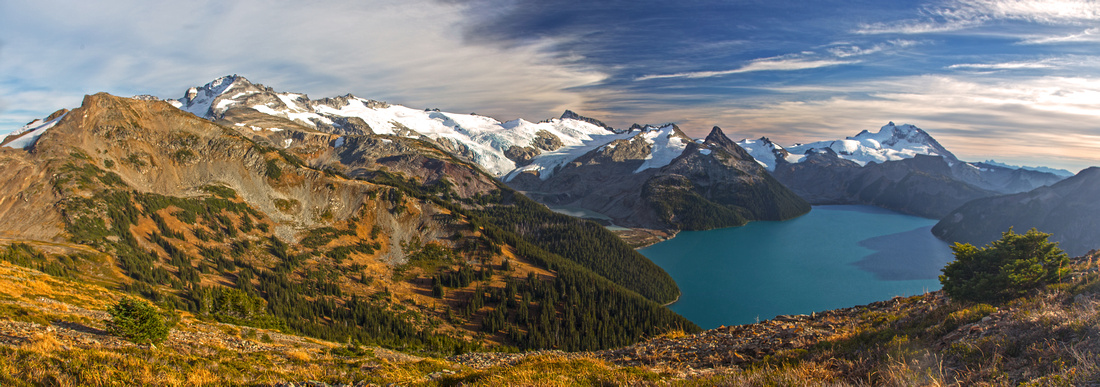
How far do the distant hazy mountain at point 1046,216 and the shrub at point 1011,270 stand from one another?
5665 inches

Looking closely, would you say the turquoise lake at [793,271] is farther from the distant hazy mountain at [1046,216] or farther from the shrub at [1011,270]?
the shrub at [1011,270]

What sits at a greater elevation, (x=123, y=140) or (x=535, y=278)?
(x=123, y=140)

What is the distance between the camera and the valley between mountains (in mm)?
12133

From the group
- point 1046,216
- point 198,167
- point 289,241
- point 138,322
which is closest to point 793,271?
point 1046,216

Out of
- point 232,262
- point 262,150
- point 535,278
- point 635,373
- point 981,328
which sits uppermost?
point 262,150

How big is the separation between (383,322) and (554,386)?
74314mm

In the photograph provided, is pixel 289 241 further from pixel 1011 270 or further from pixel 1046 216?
pixel 1046 216

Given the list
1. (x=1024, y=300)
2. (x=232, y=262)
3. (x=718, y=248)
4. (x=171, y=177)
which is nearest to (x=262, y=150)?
(x=171, y=177)

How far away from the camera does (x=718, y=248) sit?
17588 centimetres

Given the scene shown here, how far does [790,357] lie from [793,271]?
135758 millimetres

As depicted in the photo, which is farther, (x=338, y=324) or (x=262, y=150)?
(x=262, y=150)

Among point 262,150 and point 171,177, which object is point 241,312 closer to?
point 171,177

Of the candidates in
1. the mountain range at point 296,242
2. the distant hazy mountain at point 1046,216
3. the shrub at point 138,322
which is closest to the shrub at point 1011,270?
the shrub at point 138,322

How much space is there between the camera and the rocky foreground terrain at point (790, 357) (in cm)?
996
